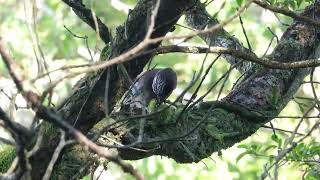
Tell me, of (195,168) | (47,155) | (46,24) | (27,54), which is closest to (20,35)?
(27,54)

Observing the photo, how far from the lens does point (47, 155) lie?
2402mm

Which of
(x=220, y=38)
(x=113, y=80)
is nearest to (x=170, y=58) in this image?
(x=220, y=38)

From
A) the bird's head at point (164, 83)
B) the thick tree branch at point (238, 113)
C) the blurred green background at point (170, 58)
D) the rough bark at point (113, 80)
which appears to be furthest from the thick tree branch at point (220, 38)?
the blurred green background at point (170, 58)

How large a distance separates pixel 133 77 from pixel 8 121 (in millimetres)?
1063

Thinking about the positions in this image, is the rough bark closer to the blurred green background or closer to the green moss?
the green moss

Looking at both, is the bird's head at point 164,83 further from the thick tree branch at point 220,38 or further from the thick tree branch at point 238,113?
the thick tree branch at point 238,113

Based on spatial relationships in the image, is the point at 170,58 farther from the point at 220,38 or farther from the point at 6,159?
the point at 6,159

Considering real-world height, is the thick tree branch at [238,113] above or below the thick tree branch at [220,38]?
below

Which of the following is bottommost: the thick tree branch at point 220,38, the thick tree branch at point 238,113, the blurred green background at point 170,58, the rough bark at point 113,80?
the rough bark at point 113,80

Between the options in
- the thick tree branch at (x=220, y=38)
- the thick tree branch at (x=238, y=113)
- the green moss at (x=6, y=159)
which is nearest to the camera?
the green moss at (x=6, y=159)

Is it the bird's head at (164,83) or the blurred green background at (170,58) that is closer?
the bird's head at (164,83)

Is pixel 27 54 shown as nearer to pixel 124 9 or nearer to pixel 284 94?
pixel 124 9

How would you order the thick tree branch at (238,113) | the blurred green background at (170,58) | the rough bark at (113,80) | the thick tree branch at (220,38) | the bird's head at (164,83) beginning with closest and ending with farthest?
the rough bark at (113,80) → the thick tree branch at (238,113) → the thick tree branch at (220,38) → the bird's head at (164,83) → the blurred green background at (170,58)

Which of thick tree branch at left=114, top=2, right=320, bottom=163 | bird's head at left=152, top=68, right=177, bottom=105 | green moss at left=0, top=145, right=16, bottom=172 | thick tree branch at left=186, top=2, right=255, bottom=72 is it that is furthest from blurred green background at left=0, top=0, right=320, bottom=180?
green moss at left=0, top=145, right=16, bottom=172
